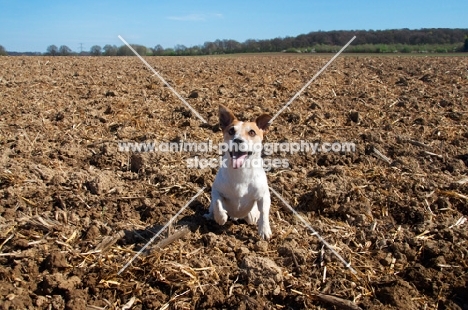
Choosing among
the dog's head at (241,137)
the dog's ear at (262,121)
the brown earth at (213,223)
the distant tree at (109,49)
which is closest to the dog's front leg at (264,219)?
the brown earth at (213,223)

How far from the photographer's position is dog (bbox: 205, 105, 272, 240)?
4.54 m

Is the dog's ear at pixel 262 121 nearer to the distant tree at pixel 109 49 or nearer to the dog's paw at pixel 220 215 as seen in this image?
the dog's paw at pixel 220 215

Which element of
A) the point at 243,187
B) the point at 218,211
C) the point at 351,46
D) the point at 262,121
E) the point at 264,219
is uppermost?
the point at 351,46

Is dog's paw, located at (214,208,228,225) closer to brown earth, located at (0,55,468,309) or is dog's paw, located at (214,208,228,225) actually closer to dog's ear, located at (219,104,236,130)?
brown earth, located at (0,55,468,309)

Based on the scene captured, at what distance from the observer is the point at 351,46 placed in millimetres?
60844

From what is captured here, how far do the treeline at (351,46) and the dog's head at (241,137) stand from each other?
45.5m

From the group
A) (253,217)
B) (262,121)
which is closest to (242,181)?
(253,217)

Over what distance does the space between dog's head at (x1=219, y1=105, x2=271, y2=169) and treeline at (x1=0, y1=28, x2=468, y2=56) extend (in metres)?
45.5

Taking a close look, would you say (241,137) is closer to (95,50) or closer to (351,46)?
(95,50)

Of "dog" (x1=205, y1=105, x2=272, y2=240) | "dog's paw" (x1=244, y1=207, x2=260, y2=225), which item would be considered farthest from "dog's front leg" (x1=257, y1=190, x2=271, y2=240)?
"dog's paw" (x1=244, y1=207, x2=260, y2=225)

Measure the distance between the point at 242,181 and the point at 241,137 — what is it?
19.4 inches

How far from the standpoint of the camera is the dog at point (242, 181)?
454 centimetres

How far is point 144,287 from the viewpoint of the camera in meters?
Answer: 3.67

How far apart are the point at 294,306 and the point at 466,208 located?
9.96 feet
